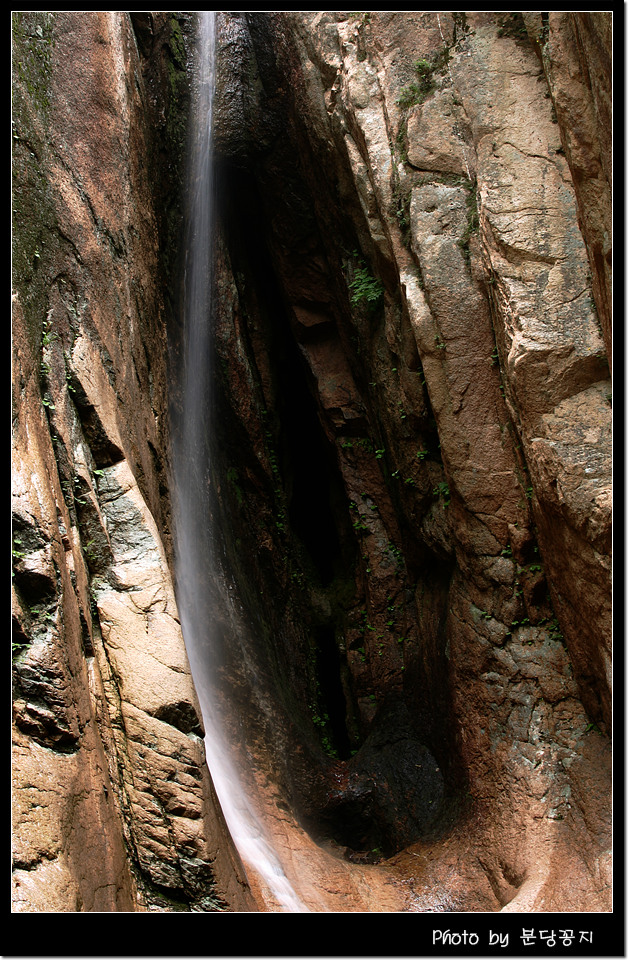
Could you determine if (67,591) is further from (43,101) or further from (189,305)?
(189,305)

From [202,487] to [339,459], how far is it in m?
2.19

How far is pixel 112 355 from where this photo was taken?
6.16 meters

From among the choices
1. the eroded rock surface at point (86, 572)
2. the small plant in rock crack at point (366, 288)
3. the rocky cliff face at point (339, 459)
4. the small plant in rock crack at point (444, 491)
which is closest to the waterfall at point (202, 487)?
the rocky cliff face at point (339, 459)

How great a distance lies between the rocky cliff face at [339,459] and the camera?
4309mm

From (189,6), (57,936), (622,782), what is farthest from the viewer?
(622,782)

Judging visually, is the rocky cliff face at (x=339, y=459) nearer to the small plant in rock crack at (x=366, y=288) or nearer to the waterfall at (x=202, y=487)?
the small plant in rock crack at (x=366, y=288)

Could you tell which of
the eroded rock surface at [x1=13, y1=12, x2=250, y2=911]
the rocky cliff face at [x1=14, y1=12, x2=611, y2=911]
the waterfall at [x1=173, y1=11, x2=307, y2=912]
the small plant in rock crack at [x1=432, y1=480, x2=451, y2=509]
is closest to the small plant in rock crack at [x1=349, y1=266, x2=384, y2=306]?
the rocky cliff face at [x1=14, y1=12, x2=611, y2=911]

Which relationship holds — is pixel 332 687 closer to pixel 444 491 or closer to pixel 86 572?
pixel 444 491

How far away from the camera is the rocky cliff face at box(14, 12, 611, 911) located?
4309 mm

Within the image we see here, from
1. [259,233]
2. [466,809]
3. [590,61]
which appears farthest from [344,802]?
[259,233]

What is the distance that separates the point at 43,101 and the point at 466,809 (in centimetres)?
781

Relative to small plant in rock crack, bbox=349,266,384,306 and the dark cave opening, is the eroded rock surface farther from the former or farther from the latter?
the dark cave opening

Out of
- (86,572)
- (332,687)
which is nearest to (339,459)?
(332,687)

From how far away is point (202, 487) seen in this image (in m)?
8.86
